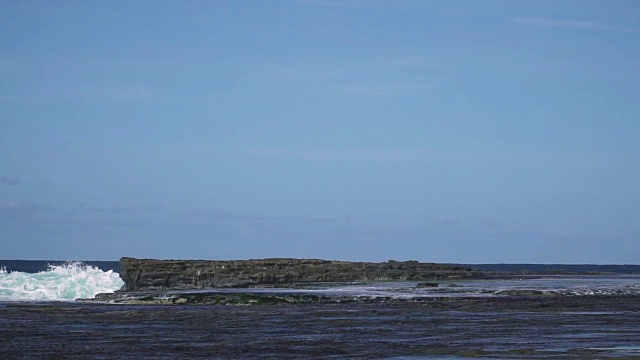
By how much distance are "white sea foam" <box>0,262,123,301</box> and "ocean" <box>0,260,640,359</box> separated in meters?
22.5

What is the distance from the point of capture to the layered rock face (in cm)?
8350

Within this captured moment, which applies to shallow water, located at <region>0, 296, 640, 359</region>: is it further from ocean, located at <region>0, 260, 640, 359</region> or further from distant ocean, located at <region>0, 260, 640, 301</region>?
distant ocean, located at <region>0, 260, 640, 301</region>

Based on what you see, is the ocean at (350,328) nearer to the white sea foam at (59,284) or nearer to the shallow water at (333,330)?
the shallow water at (333,330)

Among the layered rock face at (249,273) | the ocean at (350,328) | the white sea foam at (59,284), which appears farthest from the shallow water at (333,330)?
the white sea foam at (59,284)

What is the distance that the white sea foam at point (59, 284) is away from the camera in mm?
82938

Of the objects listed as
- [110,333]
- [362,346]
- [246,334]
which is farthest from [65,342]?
[362,346]

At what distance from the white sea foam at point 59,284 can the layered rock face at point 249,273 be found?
15.4 ft

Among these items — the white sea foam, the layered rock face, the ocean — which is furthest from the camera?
the layered rock face

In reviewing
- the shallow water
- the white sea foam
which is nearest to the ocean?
the shallow water

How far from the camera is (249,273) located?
3440 inches

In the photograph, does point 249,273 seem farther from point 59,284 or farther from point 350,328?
point 350,328

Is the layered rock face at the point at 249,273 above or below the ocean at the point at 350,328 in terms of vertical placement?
above

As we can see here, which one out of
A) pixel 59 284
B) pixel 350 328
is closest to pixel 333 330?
pixel 350 328

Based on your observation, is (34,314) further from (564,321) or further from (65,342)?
(564,321)
